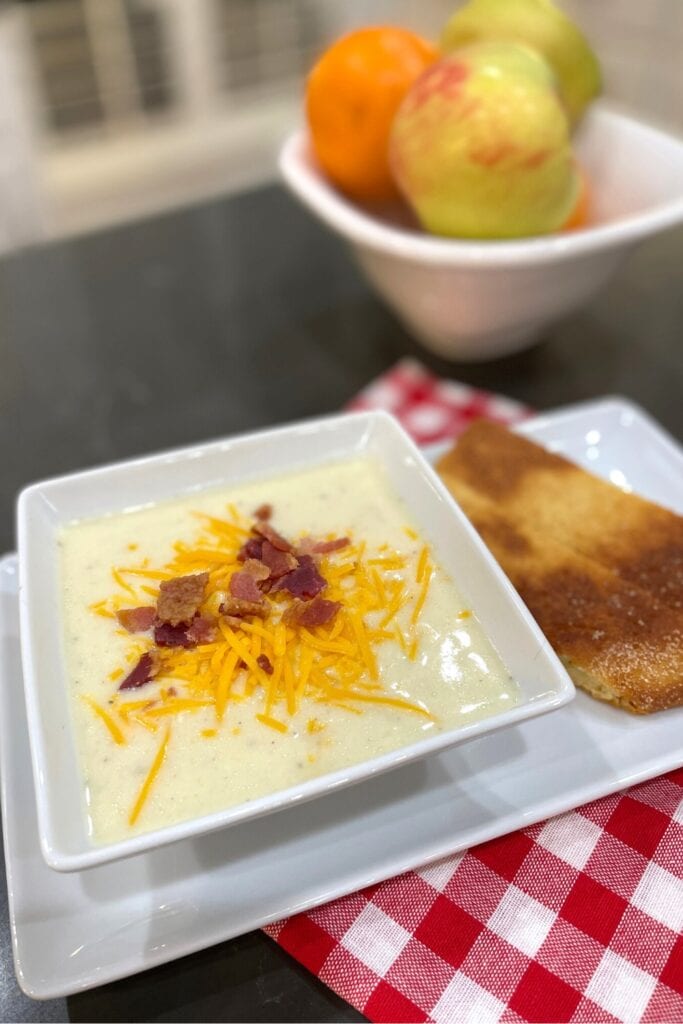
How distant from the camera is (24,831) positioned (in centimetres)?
76

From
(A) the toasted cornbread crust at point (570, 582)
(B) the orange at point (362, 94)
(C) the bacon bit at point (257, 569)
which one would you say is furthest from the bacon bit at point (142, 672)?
(B) the orange at point (362, 94)

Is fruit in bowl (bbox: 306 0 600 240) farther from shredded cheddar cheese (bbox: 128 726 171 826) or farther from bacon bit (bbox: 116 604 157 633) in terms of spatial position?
shredded cheddar cheese (bbox: 128 726 171 826)

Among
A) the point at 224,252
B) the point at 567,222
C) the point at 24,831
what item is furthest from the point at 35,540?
the point at 224,252

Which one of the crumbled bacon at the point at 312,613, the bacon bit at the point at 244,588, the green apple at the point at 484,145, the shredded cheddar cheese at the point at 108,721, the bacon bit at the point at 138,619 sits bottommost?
the shredded cheddar cheese at the point at 108,721

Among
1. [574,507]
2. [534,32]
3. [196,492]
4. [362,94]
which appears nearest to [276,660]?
[196,492]

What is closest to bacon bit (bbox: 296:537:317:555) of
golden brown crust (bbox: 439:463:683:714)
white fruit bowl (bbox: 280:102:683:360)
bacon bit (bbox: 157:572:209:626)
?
bacon bit (bbox: 157:572:209:626)

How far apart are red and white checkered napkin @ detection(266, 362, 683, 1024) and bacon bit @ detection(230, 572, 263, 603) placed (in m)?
0.29

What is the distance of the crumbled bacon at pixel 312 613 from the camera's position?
77cm

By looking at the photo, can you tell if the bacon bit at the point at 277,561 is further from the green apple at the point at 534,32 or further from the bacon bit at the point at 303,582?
the green apple at the point at 534,32

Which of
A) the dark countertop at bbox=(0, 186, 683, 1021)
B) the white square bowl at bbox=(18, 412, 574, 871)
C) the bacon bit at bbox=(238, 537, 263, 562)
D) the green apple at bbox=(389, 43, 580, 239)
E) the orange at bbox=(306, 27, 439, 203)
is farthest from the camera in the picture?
the dark countertop at bbox=(0, 186, 683, 1021)

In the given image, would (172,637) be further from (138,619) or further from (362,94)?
(362,94)

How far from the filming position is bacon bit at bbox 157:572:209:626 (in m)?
0.77

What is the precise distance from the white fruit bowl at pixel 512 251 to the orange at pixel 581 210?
0.06 feet

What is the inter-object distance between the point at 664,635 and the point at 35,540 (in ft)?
2.26
